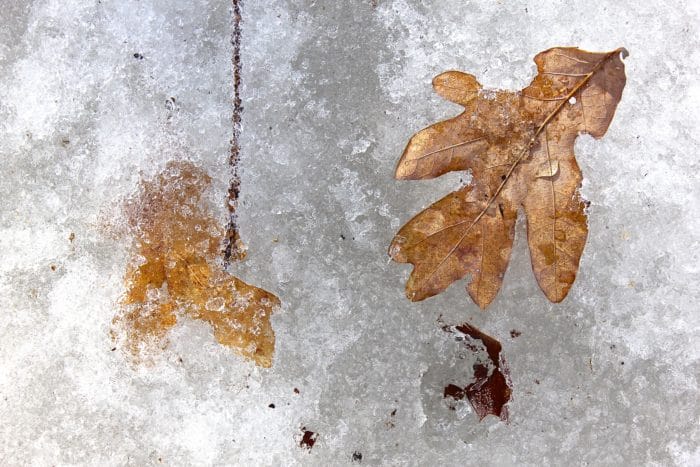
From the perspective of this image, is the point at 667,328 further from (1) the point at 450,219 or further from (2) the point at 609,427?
(1) the point at 450,219

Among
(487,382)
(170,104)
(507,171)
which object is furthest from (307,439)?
(170,104)

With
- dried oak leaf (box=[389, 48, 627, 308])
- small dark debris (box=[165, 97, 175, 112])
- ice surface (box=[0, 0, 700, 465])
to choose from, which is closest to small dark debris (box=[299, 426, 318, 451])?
ice surface (box=[0, 0, 700, 465])

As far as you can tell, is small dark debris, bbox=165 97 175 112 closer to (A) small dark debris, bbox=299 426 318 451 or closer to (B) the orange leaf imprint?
(B) the orange leaf imprint

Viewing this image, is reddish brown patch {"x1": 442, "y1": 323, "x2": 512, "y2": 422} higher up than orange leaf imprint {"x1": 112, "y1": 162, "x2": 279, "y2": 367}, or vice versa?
orange leaf imprint {"x1": 112, "y1": 162, "x2": 279, "y2": 367}

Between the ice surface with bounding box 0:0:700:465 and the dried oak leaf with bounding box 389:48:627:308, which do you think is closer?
the dried oak leaf with bounding box 389:48:627:308

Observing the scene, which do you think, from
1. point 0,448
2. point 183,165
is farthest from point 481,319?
point 0,448
